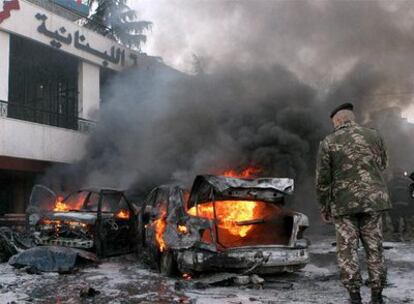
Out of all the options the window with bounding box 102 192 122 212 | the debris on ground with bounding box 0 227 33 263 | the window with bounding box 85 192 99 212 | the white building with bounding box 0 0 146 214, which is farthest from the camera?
the white building with bounding box 0 0 146 214

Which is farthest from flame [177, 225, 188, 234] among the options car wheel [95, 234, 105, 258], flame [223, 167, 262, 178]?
flame [223, 167, 262, 178]

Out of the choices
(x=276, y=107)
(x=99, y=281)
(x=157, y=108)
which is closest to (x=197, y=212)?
(x=99, y=281)

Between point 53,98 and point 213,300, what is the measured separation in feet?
55.1

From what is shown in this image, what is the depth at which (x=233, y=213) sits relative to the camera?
292 inches

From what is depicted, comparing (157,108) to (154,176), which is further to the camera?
(157,108)

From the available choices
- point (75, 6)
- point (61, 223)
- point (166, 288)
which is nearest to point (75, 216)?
point (61, 223)

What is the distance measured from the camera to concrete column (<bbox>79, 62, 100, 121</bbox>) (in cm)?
1738

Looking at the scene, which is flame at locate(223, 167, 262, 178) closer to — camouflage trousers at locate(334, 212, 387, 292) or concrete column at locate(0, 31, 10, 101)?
camouflage trousers at locate(334, 212, 387, 292)

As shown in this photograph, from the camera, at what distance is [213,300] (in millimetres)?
5023

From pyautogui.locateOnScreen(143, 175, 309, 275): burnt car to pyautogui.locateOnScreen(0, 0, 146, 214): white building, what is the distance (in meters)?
8.39

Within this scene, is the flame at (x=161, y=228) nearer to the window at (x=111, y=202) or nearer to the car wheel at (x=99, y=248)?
the car wheel at (x=99, y=248)

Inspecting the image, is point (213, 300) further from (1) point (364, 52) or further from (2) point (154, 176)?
(2) point (154, 176)

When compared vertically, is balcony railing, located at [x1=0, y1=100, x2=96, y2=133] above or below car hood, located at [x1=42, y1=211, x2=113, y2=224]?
above

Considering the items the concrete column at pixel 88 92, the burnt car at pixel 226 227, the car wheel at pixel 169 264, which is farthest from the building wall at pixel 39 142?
the car wheel at pixel 169 264
